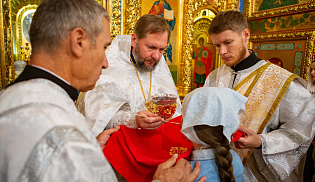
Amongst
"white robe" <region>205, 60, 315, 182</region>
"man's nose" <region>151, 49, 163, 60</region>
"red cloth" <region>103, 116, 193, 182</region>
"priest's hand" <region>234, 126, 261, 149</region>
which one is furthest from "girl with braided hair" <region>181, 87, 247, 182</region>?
"man's nose" <region>151, 49, 163, 60</region>

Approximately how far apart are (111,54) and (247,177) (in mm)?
1716

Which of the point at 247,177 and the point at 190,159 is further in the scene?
the point at 247,177

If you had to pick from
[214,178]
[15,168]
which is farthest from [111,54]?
[15,168]

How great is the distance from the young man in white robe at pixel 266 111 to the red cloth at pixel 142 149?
0.44m

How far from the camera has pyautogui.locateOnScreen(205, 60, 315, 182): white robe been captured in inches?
65.4

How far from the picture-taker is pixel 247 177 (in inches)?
65.6

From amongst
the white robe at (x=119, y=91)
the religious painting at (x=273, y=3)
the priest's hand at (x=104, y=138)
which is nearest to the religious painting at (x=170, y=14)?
the religious painting at (x=273, y=3)

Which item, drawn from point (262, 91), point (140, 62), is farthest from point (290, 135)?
point (140, 62)

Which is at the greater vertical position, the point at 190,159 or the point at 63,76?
the point at 63,76

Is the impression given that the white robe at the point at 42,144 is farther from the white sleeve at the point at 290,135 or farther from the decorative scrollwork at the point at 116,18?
the decorative scrollwork at the point at 116,18

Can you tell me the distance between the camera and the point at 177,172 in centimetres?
104

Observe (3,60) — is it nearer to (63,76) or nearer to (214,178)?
(63,76)

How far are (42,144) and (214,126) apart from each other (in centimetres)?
79

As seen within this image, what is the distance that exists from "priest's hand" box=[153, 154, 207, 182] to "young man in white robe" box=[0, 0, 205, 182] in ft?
1.27
